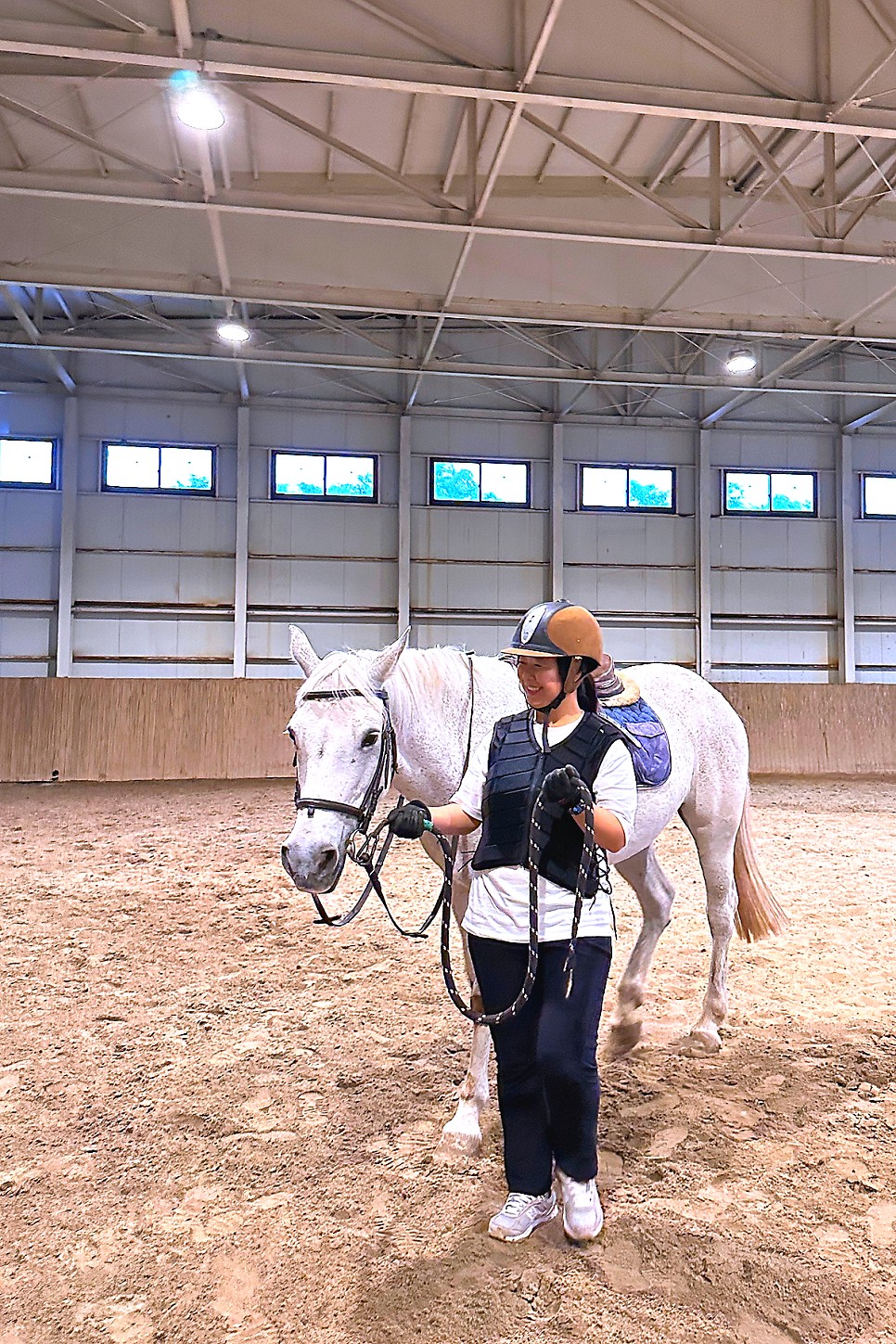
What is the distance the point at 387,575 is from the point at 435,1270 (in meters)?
14.8

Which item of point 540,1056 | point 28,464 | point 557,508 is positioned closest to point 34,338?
point 28,464

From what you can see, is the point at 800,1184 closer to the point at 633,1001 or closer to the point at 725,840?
the point at 633,1001

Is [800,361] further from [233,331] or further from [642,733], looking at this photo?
[642,733]

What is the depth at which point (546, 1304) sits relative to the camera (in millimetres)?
2014

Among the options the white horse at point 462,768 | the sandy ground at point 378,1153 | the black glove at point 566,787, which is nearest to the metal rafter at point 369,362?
the sandy ground at point 378,1153

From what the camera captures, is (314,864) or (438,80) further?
(438,80)

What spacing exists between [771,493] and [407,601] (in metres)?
8.42

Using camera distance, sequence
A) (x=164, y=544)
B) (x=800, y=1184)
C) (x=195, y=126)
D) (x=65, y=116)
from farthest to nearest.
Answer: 1. (x=164, y=544)
2. (x=65, y=116)
3. (x=195, y=126)
4. (x=800, y=1184)

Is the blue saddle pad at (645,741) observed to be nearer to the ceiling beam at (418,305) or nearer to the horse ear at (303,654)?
the horse ear at (303,654)

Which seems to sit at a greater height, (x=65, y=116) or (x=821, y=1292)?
(x=65, y=116)

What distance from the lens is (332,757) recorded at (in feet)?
8.06

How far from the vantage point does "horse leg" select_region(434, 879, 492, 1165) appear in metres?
2.70

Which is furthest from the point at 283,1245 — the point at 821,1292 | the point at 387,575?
the point at 387,575

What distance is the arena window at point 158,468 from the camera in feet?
52.0
